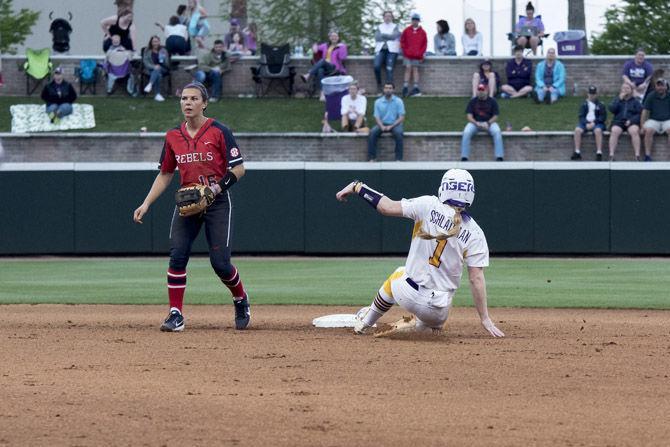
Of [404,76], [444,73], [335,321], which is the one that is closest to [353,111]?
[404,76]

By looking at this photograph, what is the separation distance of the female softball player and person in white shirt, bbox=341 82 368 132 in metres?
16.2

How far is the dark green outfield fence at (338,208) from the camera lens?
22547 mm

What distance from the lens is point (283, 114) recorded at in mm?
28422

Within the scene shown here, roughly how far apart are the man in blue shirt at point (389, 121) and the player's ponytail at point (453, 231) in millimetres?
15590

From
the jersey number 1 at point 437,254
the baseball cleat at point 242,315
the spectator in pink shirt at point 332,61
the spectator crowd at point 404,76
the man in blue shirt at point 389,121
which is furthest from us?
the spectator in pink shirt at point 332,61

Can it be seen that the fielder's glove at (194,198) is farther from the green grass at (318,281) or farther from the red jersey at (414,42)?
the red jersey at (414,42)

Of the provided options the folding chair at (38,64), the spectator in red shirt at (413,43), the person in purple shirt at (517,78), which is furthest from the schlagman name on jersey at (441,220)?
the folding chair at (38,64)

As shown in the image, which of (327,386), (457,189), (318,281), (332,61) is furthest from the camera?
(332,61)

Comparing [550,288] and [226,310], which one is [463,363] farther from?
[550,288]

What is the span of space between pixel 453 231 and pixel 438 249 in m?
0.28

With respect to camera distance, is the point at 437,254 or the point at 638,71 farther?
the point at 638,71

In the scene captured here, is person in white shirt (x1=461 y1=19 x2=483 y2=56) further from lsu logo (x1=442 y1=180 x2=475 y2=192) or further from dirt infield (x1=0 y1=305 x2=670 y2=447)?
lsu logo (x1=442 y1=180 x2=475 y2=192)

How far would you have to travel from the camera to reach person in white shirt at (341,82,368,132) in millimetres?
26062

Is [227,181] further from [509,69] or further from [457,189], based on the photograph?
[509,69]
